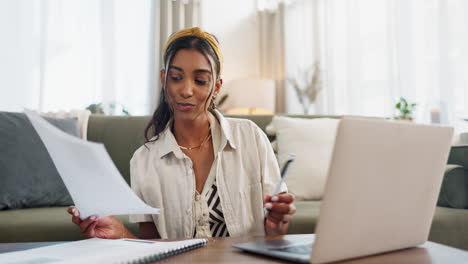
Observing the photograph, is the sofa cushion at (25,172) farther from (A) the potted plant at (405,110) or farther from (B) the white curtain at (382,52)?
(B) the white curtain at (382,52)

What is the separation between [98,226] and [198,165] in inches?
14.2

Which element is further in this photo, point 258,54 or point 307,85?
point 258,54

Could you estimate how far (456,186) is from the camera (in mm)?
1659

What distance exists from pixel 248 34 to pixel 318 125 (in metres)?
3.00

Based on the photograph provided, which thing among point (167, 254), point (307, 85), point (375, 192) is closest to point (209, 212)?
point (167, 254)

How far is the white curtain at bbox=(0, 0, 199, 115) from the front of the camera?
3.80 m

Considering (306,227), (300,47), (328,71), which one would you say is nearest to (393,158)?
(306,227)

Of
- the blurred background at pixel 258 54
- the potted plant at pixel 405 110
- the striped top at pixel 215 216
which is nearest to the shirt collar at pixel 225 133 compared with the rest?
the striped top at pixel 215 216

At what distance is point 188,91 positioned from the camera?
3.41 feet

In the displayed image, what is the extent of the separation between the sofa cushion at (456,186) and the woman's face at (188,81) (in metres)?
1.10

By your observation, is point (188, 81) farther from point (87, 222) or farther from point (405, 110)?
point (405, 110)

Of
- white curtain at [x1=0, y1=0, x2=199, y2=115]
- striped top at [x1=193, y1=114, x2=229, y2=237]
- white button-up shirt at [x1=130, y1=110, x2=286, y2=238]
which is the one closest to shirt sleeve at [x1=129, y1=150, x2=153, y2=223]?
white button-up shirt at [x1=130, y1=110, x2=286, y2=238]

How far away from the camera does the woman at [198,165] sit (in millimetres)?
1076

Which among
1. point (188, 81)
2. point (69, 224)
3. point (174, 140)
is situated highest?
point (188, 81)
